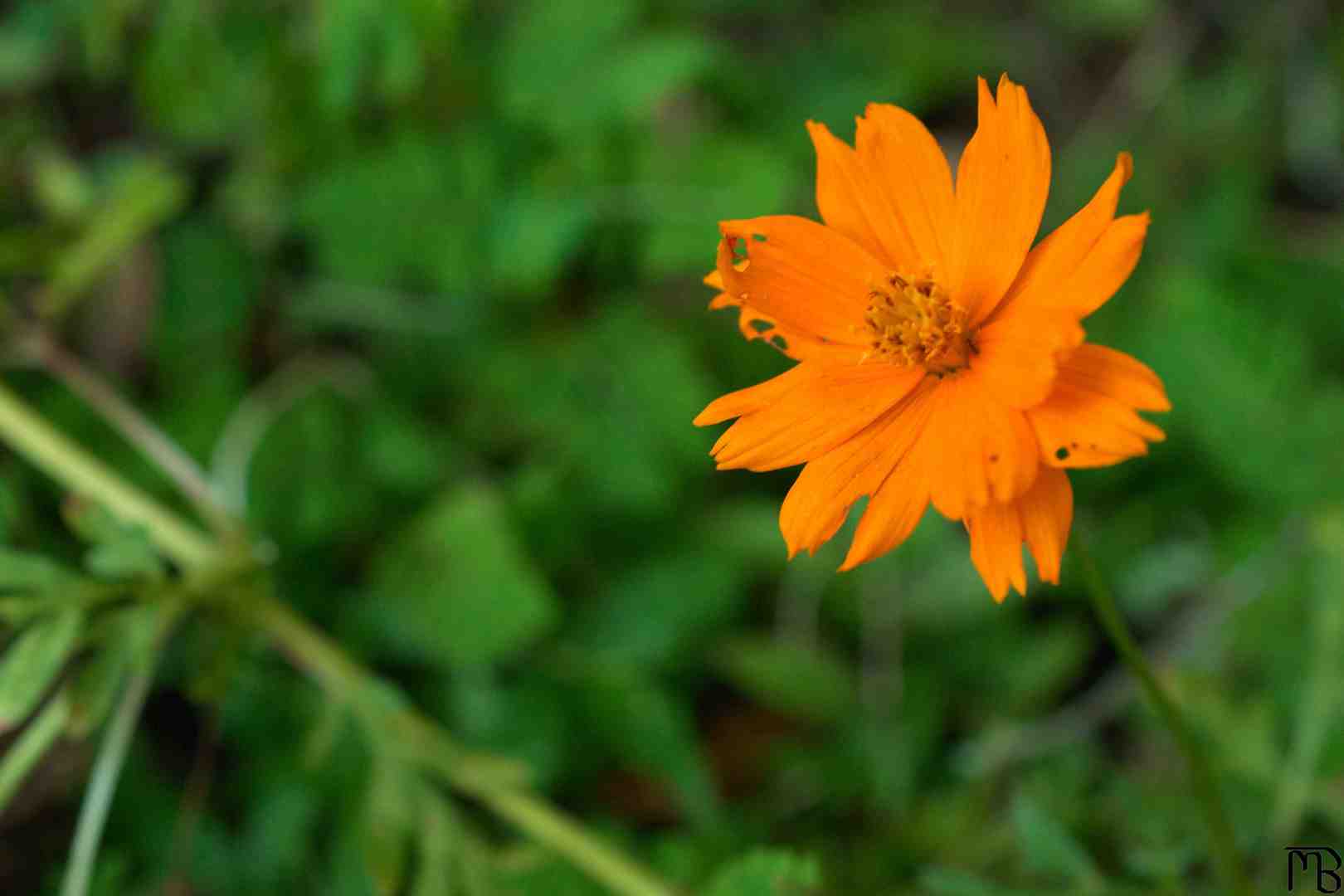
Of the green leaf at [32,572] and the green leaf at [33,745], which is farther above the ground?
the green leaf at [32,572]

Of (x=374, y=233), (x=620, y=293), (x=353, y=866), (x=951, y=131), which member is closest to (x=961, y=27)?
(x=951, y=131)

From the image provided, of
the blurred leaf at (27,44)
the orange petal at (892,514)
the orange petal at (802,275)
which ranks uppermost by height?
the blurred leaf at (27,44)

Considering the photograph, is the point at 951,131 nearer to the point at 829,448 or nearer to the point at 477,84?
the point at 477,84

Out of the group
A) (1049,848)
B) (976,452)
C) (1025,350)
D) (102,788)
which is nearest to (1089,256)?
(1025,350)

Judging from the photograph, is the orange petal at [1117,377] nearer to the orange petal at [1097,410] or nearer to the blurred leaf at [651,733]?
the orange petal at [1097,410]

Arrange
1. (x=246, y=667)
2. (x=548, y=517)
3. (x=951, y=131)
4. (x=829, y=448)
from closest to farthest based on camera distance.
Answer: (x=829, y=448)
(x=246, y=667)
(x=548, y=517)
(x=951, y=131)

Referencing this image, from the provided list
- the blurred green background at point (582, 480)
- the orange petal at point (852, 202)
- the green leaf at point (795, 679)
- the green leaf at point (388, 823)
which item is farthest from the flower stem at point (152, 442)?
the orange petal at point (852, 202)
